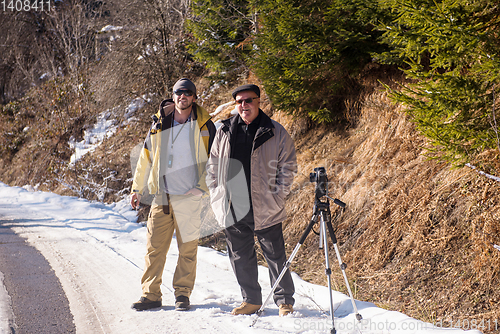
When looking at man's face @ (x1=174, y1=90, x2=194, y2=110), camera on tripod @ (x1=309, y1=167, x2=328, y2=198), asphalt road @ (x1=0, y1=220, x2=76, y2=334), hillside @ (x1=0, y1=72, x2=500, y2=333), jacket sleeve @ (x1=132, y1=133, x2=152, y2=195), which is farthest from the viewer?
jacket sleeve @ (x1=132, y1=133, x2=152, y2=195)

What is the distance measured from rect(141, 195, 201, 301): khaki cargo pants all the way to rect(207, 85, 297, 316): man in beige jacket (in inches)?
18.3

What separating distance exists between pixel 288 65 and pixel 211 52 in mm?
4084

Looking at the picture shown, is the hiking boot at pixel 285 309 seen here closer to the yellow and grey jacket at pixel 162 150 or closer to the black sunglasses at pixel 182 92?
the yellow and grey jacket at pixel 162 150

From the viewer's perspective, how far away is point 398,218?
463 cm

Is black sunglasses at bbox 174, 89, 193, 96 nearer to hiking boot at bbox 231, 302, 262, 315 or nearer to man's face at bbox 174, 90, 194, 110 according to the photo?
man's face at bbox 174, 90, 194, 110

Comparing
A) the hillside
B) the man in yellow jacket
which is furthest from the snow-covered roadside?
the hillside

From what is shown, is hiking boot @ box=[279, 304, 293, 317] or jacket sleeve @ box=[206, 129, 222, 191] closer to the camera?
hiking boot @ box=[279, 304, 293, 317]

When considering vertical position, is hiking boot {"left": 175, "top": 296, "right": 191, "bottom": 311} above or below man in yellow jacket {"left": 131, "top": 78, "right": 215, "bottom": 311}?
below

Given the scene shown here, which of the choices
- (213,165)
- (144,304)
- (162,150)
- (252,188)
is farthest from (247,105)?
(144,304)

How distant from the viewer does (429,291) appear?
375 cm

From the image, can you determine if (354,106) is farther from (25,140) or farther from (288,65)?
(25,140)

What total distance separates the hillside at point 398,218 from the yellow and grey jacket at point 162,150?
224 centimetres

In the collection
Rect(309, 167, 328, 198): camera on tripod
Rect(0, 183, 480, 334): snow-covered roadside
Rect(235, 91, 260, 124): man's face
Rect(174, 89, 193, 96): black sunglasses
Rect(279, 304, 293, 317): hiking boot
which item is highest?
Rect(174, 89, 193, 96): black sunglasses

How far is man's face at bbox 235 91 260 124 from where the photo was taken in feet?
11.9
